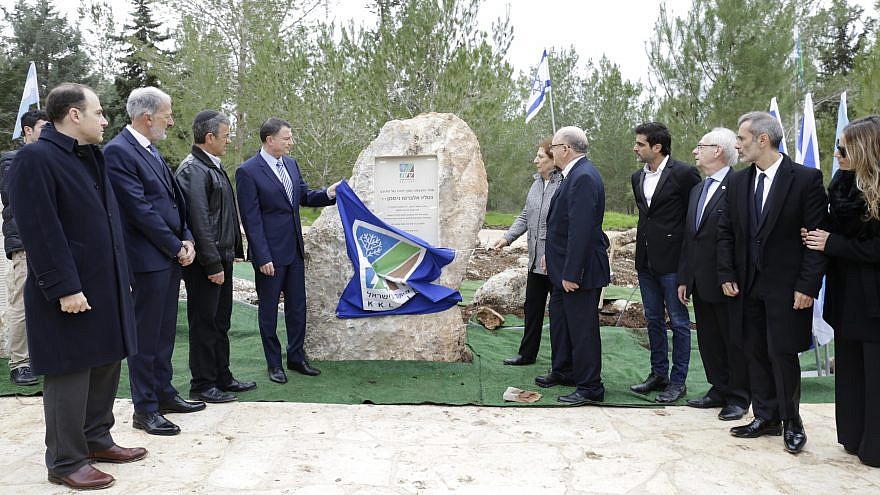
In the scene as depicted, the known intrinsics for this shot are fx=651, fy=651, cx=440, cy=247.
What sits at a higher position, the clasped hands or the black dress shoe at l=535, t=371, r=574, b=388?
the clasped hands

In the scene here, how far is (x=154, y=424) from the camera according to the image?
412 centimetres

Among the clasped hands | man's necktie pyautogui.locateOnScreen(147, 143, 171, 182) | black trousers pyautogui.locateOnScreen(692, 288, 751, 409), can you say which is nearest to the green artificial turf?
black trousers pyautogui.locateOnScreen(692, 288, 751, 409)

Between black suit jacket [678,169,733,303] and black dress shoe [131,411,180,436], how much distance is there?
3.64 meters

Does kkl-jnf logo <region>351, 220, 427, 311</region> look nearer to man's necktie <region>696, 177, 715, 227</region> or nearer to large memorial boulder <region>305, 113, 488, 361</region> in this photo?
large memorial boulder <region>305, 113, 488, 361</region>

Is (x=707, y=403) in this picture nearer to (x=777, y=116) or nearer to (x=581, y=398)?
(x=581, y=398)

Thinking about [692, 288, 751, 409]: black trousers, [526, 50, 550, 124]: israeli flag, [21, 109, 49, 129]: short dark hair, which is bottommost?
[692, 288, 751, 409]: black trousers

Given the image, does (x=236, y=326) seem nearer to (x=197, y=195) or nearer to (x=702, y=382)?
(x=197, y=195)

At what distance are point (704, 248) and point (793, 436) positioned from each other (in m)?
1.35

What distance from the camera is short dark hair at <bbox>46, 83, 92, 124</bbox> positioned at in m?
3.29

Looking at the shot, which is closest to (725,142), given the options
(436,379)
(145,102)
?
(436,379)

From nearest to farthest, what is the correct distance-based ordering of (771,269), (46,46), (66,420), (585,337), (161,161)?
(66,420)
(771,269)
(161,161)
(585,337)
(46,46)

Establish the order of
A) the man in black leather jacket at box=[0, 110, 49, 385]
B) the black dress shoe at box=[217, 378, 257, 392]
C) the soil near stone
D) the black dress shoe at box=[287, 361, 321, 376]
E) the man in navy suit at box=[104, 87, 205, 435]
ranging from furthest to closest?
1. the soil near stone
2. the black dress shoe at box=[287, 361, 321, 376]
3. the man in black leather jacket at box=[0, 110, 49, 385]
4. the black dress shoe at box=[217, 378, 257, 392]
5. the man in navy suit at box=[104, 87, 205, 435]

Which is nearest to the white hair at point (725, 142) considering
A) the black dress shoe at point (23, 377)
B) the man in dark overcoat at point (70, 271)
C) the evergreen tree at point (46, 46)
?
the man in dark overcoat at point (70, 271)

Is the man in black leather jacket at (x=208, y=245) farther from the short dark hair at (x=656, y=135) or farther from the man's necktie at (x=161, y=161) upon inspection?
the short dark hair at (x=656, y=135)
